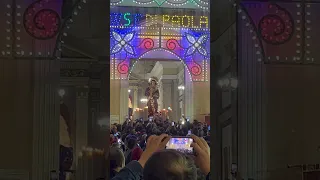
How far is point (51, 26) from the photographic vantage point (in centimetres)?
189

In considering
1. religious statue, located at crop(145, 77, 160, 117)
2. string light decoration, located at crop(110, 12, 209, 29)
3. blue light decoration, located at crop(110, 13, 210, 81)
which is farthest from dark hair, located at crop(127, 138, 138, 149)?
religious statue, located at crop(145, 77, 160, 117)

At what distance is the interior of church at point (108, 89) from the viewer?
188cm

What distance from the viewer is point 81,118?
189 centimetres

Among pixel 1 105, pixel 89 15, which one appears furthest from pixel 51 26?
pixel 1 105

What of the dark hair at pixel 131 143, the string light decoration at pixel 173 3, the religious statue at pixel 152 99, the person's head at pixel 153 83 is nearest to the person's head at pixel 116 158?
the dark hair at pixel 131 143

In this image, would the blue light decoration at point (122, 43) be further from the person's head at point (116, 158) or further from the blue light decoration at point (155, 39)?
the person's head at point (116, 158)

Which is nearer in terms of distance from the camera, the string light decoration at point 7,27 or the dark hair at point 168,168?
the dark hair at point 168,168

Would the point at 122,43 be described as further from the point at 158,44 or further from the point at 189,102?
the point at 189,102

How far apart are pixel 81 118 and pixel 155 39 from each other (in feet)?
27.0

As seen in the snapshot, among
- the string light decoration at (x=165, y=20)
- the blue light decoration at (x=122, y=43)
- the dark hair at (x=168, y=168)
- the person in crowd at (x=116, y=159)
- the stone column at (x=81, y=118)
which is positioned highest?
the string light decoration at (x=165, y=20)

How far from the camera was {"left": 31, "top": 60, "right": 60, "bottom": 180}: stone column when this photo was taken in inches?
73.1
